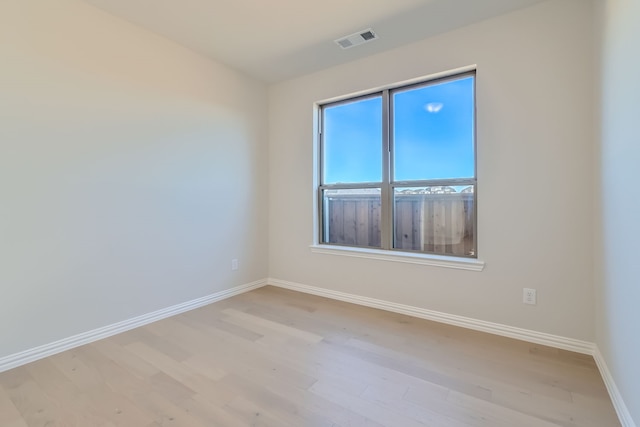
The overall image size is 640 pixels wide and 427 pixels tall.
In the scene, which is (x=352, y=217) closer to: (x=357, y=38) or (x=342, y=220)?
(x=342, y=220)

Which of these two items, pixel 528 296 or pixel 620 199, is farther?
pixel 528 296

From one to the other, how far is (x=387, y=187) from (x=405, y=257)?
0.76 metres

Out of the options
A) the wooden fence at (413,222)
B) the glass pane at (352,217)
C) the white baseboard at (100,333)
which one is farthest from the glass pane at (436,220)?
the white baseboard at (100,333)

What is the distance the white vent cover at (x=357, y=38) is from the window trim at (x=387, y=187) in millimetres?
482

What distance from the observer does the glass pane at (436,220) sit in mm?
2705

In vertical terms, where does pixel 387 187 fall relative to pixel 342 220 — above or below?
above

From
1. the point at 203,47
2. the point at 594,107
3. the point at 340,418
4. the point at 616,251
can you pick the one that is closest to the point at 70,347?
the point at 340,418

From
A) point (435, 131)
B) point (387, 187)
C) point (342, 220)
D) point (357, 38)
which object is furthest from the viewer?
point (342, 220)

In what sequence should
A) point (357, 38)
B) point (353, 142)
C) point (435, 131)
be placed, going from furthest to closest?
point (353, 142) → point (435, 131) → point (357, 38)

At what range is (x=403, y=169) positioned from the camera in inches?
121

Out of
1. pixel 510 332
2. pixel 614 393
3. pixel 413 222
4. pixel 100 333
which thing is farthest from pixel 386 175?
pixel 100 333

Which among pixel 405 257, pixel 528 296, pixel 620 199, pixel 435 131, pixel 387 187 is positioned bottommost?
pixel 528 296

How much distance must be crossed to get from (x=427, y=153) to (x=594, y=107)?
48.1 inches

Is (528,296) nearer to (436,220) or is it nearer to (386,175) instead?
(436,220)
